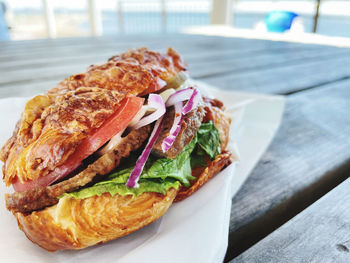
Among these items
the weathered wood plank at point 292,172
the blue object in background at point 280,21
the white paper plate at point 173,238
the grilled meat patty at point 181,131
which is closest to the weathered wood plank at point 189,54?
the weathered wood plank at point 292,172

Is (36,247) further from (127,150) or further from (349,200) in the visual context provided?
(349,200)

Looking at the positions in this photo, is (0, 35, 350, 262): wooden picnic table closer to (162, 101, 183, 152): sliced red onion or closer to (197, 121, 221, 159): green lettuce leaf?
(197, 121, 221, 159): green lettuce leaf

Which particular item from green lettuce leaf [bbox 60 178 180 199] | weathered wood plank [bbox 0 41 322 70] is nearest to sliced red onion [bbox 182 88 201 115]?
green lettuce leaf [bbox 60 178 180 199]

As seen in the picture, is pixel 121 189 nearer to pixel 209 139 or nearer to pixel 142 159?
pixel 142 159

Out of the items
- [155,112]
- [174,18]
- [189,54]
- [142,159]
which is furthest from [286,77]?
[174,18]

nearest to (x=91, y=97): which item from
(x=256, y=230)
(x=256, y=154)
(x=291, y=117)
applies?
(x=256, y=230)

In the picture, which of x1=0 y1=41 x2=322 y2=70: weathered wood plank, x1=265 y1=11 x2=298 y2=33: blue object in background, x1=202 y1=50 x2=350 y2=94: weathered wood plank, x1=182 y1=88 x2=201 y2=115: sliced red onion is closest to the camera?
x1=182 y1=88 x2=201 y2=115: sliced red onion
